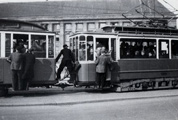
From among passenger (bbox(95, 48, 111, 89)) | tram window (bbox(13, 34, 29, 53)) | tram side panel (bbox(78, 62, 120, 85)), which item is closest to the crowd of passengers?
passenger (bbox(95, 48, 111, 89))

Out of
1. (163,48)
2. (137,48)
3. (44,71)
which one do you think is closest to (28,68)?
(44,71)

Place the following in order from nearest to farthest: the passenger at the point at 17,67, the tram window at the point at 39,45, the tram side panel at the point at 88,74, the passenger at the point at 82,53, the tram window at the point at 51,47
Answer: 1. the passenger at the point at 17,67
2. the tram window at the point at 39,45
3. the tram window at the point at 51,47
4. the tram side panel at the point at 88,74
5. the passenger at the point at 82,53

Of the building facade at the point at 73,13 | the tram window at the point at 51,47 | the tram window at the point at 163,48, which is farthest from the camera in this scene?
the building facade at the point at 73,13

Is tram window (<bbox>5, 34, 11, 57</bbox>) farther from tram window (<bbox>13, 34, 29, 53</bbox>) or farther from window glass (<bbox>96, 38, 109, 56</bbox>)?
window glass (<bbox>96, 38, 109, 56</bbox>)

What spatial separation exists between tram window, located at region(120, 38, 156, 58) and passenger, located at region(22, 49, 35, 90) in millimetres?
4377

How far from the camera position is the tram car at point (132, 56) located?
12.8 m

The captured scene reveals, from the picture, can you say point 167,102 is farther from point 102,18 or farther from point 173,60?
point 102,18

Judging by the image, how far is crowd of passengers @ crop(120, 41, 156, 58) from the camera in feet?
44.1

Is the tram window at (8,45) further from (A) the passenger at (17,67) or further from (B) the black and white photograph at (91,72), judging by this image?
(A) the passenger at (17,67)

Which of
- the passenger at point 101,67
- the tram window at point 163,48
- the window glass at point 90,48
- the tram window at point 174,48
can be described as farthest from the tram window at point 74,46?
the tram window at point 174,48

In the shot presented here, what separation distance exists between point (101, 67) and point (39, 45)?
2.97 metres

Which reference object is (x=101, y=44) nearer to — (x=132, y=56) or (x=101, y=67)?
(x=101, y=67)

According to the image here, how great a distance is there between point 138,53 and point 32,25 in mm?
5374

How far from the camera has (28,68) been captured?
1148 centimetres
